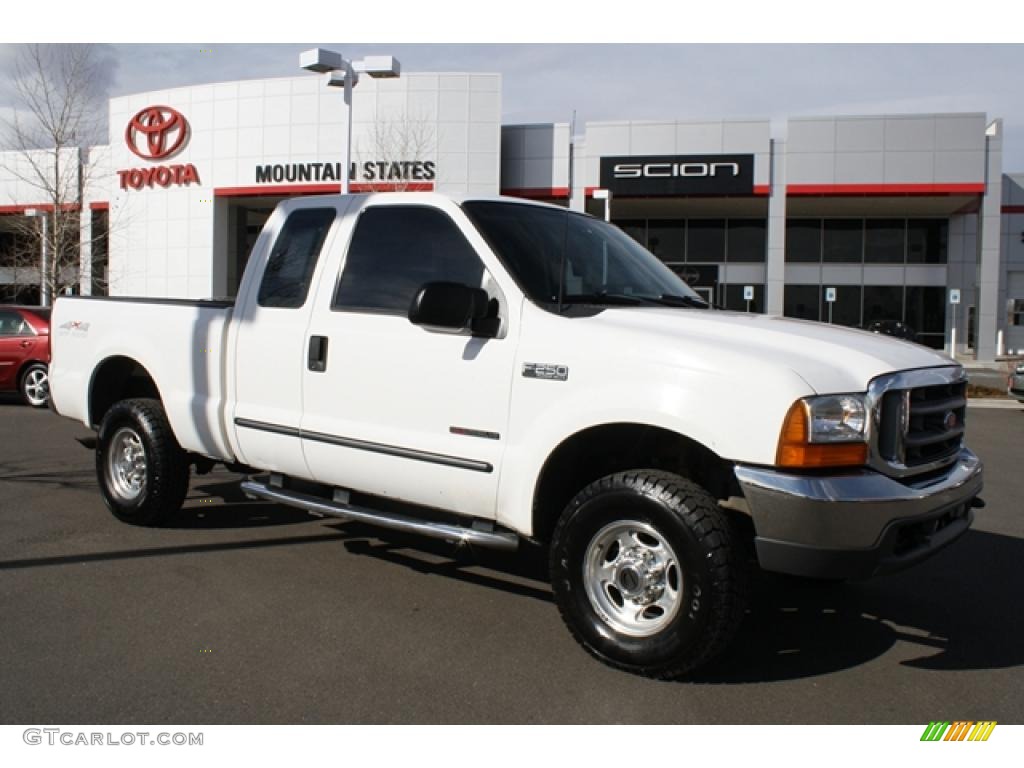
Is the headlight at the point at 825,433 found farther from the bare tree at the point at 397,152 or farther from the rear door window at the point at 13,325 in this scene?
the bare tree at the point at 397,152

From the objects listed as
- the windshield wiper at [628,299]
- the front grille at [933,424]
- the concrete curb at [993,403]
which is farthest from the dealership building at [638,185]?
the front grille at [933,424]

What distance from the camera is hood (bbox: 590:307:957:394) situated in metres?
3.58

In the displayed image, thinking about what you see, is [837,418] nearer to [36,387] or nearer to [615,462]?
[615,462]

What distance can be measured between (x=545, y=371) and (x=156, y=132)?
33.8 metres

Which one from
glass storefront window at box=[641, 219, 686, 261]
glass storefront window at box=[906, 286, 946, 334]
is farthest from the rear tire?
glass storefront window at box=[906, 286, 946, 334]

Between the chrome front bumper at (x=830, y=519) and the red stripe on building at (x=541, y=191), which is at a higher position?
the red stripe on building at (x=541, y=191)

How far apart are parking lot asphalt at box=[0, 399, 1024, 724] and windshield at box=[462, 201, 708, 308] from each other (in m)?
1.69

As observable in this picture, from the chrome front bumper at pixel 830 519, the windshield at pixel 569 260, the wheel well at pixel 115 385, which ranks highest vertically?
the windshield at pixel 569 260

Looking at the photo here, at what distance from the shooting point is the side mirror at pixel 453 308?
4.14 metres

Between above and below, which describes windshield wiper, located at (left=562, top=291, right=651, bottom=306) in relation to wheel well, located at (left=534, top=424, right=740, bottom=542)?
above

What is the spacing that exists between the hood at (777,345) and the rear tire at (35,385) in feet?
40.5
